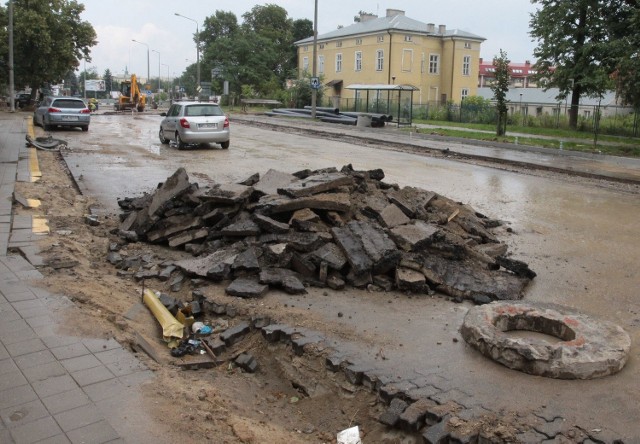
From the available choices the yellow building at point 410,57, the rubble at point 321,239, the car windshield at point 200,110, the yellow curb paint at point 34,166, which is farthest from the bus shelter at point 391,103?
the rubble at point 321,239

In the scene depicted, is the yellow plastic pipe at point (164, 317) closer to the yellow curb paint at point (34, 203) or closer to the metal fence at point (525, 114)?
the yellow curb paint at point (34, 203)

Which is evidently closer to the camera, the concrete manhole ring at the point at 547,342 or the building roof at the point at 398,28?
the concrete manhole ring at the point at 547,342

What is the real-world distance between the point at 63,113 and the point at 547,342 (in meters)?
27.0

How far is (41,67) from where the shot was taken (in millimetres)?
48125

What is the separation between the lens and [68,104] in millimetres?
27969

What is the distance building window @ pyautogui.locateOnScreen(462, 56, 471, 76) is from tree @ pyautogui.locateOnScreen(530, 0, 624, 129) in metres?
29.0

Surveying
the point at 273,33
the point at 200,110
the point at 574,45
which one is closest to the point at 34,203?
the point at 200,110

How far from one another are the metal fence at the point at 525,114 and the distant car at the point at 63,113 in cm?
1916

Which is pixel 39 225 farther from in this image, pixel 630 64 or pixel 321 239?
pixel 630 64

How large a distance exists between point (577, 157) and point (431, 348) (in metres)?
19.7

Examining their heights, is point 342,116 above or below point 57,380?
above

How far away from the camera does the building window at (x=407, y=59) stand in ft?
198

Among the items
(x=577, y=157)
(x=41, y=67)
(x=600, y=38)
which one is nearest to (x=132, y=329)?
(x=577, y=157)

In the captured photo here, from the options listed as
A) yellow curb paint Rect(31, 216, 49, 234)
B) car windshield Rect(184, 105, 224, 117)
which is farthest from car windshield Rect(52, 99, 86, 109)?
yellow curb paint Rect(31, 216, 49, 234)
